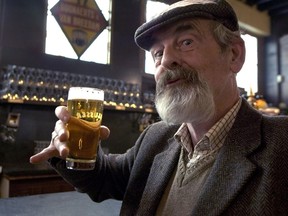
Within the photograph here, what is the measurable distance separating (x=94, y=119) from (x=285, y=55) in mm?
7885

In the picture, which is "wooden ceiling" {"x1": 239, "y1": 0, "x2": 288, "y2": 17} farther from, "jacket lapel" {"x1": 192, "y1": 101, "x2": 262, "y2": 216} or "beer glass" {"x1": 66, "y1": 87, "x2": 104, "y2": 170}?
"beer glass" {"x1": 66, "y1": 87, "x2": 104, "y2": 170}

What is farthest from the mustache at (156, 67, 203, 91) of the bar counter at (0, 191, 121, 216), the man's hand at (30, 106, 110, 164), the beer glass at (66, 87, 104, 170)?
the bar counter at (0, 191, 121, 216)

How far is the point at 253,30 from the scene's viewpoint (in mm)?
8000

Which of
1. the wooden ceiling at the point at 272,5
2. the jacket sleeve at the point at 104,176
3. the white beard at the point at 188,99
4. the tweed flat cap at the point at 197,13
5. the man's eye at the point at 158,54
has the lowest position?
the jacket sleeve at the point at 104,176

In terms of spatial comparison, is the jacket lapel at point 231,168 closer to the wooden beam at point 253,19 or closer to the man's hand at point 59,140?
the man's hand at point 59,140

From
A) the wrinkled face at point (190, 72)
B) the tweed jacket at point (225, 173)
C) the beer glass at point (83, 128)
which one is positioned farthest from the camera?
the wrinkled face at point (190, 72)

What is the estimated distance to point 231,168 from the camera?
977mm

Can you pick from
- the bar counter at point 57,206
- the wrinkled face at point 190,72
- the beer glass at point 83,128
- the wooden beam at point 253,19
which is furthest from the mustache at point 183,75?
the wooden beam at point 253,19

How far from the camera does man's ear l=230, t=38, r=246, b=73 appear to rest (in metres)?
1.23

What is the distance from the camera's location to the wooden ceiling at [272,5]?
7.69 meters

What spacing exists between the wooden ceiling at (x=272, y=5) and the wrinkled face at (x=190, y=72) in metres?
7.36

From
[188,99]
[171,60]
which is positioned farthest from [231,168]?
[171,60]

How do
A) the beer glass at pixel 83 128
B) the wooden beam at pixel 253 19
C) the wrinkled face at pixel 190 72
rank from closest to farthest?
1. the beer glass at pixel 83 128
2. the wrinkled face at pixel 190 72
3. the wooden beam at pixel 253 19

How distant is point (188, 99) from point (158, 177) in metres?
0.32
